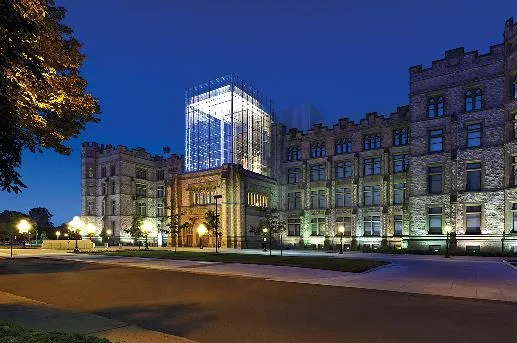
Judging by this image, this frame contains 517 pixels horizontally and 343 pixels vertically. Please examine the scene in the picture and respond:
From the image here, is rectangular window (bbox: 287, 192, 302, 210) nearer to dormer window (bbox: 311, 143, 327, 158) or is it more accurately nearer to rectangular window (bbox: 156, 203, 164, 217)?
dormer window (bbox: 311, 143, 327, 158)

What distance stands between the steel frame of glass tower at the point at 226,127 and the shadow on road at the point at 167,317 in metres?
41.7

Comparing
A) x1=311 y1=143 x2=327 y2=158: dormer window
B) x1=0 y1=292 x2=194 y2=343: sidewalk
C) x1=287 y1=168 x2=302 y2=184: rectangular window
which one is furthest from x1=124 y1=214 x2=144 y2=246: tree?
x1=0 y1=292 x2=194 y2=343: sidewalk

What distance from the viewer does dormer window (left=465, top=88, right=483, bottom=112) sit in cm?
3969

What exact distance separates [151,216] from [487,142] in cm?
5820

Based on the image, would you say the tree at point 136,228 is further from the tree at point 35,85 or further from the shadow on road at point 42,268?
the tree at point 35,85

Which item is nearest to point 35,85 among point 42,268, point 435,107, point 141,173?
point 42,268

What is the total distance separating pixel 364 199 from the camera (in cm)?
5109

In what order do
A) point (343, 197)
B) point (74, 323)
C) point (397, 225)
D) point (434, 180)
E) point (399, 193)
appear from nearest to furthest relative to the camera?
point (74, 323), point (434, 180), point (397, 225), point (399, 193), point (343, 197)

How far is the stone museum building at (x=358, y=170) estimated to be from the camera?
38.2m

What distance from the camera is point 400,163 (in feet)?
160

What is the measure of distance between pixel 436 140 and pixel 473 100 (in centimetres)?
563

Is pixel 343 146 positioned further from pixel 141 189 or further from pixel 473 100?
pixel 141 189

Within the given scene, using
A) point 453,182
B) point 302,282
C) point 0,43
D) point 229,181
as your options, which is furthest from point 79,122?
point 453,182

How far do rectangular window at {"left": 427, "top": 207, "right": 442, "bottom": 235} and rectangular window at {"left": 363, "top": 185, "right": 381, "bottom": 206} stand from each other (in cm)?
841
